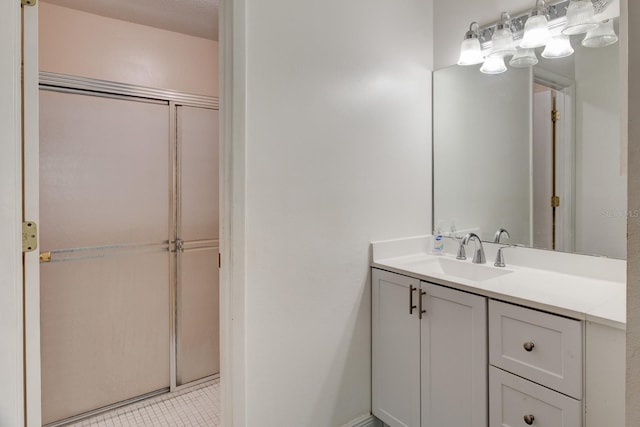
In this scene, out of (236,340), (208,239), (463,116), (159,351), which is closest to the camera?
(236,340)

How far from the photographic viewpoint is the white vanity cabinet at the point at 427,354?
142 centimetres

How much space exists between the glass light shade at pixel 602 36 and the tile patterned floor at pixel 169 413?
2.60 m

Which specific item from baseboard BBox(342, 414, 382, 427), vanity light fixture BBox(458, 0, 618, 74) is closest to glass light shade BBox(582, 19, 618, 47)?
vanity light fixture BBox(458, 0, 618, 74)

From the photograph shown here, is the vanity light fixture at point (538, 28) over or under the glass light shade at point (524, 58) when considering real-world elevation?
over

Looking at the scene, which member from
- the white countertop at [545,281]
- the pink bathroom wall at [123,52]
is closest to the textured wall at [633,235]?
the white countertop at [545,281]

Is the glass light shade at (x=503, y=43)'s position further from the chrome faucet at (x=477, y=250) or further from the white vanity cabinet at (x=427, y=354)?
the white vanity cabinet at (x=427, y=354)

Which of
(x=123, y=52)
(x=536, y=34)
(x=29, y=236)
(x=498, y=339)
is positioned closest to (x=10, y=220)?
(x=29, y=236)

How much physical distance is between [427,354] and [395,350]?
0.19 metres

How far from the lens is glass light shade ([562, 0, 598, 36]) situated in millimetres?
1521

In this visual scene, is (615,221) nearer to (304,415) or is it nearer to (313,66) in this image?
(313,66)

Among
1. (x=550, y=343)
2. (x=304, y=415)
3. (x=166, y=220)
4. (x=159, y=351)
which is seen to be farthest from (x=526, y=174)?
(x=159, y=351)

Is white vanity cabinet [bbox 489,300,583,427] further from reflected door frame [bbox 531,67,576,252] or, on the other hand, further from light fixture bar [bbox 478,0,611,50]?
light fixture bar [bbox 478,0,611,50]

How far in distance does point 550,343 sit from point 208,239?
6.72ft

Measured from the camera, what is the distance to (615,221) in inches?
59.2
